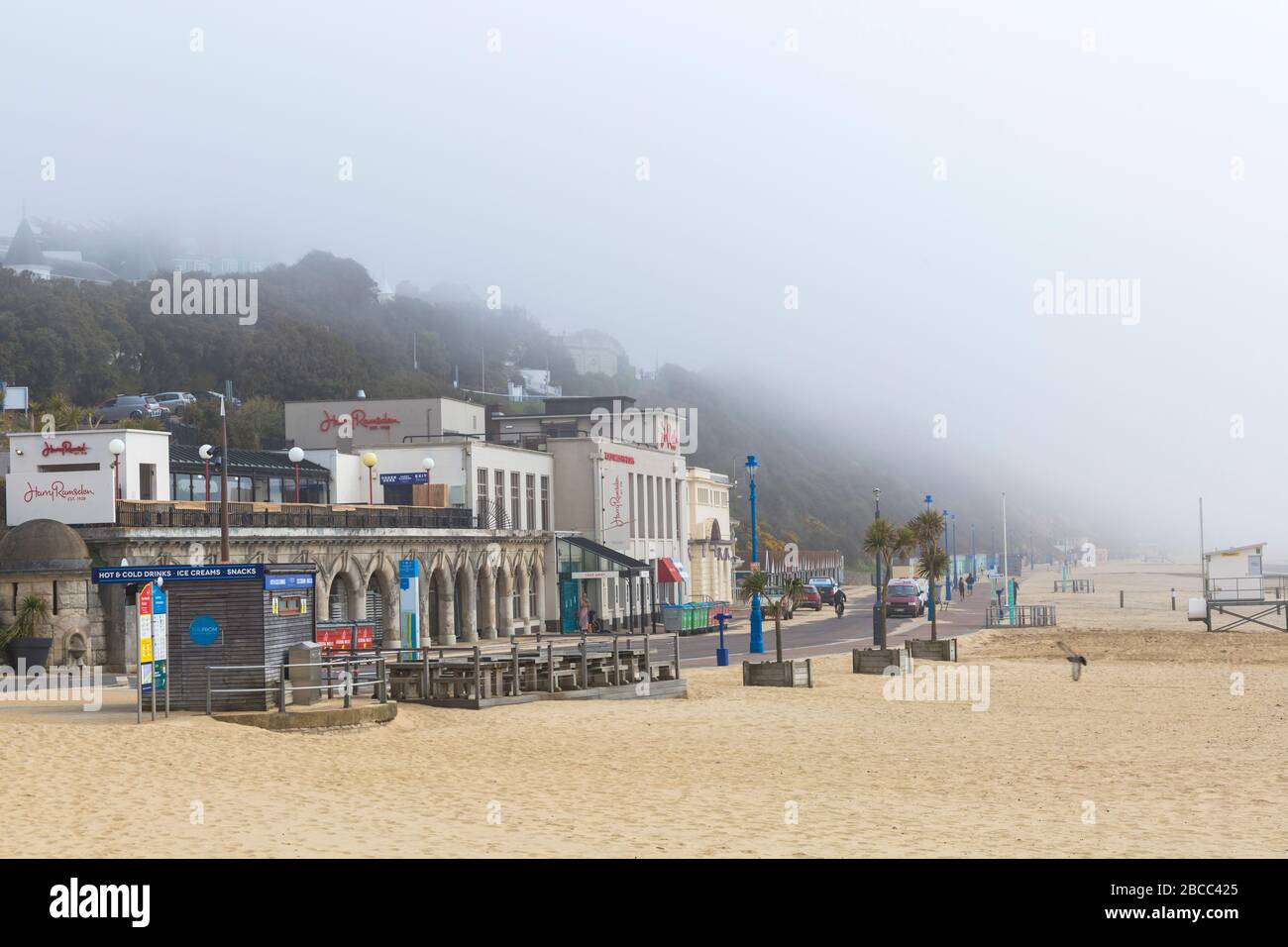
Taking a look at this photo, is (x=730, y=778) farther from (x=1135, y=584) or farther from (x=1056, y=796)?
(x=1135, y=584)

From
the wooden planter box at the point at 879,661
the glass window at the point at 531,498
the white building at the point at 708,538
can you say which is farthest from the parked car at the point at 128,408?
the wooden planter box at the point at 879,661

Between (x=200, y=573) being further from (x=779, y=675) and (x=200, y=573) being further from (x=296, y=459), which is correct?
(x=296, y=459)

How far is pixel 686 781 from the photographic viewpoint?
65.1 feet

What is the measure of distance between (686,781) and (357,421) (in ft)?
186

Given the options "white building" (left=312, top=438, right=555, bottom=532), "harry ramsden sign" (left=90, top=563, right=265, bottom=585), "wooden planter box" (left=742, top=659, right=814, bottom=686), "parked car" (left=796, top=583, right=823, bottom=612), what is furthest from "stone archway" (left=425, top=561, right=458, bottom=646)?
"parked car" (left=796, top=583, right=823, bottom=612)

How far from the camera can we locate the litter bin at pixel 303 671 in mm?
26141

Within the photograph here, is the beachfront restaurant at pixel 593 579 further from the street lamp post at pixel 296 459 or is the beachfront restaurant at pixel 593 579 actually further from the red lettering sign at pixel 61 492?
the red lettering sign at pixel 61 492

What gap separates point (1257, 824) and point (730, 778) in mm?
6885

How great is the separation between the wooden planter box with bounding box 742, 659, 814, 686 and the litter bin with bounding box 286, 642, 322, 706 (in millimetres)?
12457

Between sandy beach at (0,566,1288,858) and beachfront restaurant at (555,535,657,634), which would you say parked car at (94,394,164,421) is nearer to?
beachfront restaurant at (555,535,657,634)

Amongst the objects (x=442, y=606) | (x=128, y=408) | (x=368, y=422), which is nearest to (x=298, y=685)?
(x=442, y=606)

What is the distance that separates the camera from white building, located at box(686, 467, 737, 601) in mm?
90125

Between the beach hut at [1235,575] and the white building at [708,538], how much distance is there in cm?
3190
